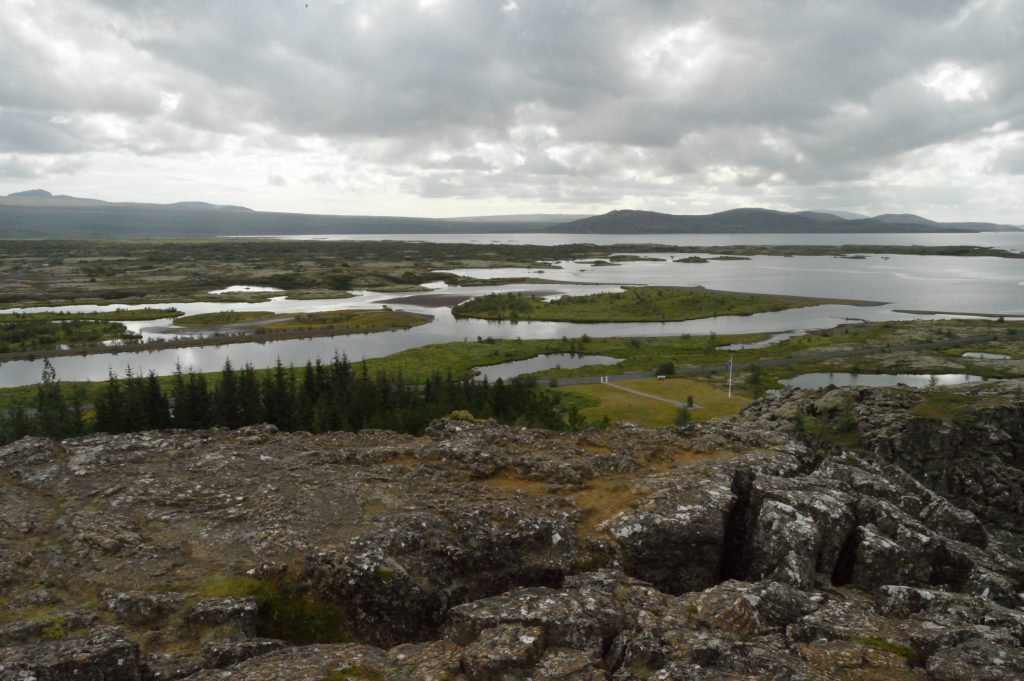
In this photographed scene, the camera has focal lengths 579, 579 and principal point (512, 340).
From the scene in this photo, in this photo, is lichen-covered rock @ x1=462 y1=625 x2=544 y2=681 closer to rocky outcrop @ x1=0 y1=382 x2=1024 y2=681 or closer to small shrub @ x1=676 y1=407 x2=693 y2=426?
rocky outcrop @ x1=0 y1=382 x2=1024 y2=681

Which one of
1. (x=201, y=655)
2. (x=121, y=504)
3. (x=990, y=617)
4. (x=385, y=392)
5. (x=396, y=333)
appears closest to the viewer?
(x=201, y=655)

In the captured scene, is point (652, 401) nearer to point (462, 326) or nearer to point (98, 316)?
point (462, 326)

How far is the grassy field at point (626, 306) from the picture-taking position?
5428 inches

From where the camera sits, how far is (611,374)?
85.4 meters

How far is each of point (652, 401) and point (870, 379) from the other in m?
36.4

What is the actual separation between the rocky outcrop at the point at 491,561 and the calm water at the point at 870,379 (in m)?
58.9

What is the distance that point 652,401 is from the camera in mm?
68625

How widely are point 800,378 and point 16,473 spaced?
8563cm

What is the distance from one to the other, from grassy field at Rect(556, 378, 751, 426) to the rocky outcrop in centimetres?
3442

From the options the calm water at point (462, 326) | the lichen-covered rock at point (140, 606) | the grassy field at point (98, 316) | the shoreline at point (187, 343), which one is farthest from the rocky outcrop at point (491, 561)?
the grassy field at point (98, 316)

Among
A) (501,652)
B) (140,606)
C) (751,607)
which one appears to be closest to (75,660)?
(140,606)

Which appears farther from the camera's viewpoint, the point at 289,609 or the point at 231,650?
the point at 289,609

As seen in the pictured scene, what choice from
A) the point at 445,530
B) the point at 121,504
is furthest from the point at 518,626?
the point at 121,504

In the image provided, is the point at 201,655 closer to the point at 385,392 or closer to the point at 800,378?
the point at 385,392
